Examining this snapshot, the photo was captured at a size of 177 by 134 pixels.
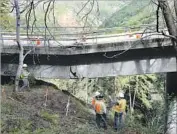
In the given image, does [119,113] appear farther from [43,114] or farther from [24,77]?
[24,77]

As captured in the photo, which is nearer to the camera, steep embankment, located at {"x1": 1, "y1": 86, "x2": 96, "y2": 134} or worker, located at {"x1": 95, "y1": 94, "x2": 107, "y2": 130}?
→ steep embankment, located at {"x1": 1, "y1": 86, "x2": 96, "y2": 134}

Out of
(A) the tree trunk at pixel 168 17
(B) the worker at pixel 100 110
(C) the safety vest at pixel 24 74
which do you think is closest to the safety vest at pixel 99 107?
(B) the worker at pixel 100 110

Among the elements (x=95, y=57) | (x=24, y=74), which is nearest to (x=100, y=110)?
(x=95, y=57)

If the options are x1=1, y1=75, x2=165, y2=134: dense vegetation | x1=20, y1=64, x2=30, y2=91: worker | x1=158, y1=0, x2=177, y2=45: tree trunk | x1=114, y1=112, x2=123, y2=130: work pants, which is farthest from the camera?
x1=20, y1=64, x2=30, y2=91: worker

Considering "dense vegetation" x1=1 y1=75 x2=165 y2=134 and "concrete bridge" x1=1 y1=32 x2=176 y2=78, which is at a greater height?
"concrete bridge" x1=1 y1=32 x2=176 y2=78

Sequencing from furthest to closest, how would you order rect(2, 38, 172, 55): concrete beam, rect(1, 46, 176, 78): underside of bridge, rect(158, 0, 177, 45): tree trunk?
rect(1, 46, 176, 78): underside of bridge, rect(2, 38, 172, 55): concrete beam, rect(158, 0, 177, 45): tree trunk

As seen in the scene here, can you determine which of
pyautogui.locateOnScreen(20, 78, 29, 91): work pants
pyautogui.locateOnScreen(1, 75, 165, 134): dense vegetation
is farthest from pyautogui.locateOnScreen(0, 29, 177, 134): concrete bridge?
pyautogui.locateOnScreen(20, 78, 29, 91): work pants

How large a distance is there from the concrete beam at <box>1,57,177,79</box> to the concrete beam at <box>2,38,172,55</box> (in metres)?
0.84

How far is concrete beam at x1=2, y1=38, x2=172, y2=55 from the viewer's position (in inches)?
796

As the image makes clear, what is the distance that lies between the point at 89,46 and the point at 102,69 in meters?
1.34

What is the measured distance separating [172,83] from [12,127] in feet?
35.7

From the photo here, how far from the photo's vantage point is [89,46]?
2125 cm

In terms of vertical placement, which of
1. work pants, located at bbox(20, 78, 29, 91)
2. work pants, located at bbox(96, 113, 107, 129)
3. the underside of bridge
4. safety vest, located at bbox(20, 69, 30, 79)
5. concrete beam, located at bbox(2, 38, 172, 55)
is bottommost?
work pants, located at bbox(96, 113, 107, 129)

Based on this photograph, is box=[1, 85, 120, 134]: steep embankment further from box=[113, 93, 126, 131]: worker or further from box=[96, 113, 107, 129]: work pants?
box=[113, 93, 126, 131]: worker
